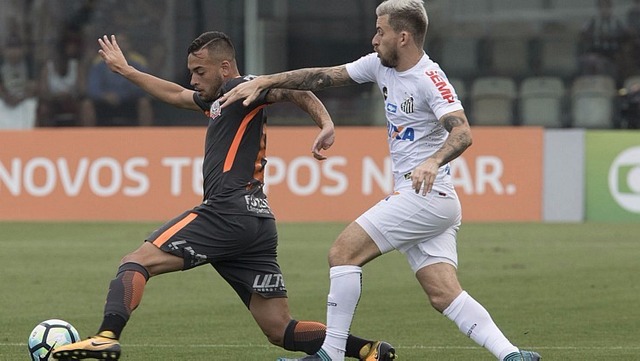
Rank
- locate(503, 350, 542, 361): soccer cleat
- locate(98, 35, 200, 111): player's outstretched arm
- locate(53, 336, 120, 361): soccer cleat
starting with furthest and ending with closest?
1. locate(98, 35, 200, 111): player's outstretched arm
2. locate(503, 350, 542, 361): soccer cleat
3. locate(53, 336, 120, 361): soccer cleat

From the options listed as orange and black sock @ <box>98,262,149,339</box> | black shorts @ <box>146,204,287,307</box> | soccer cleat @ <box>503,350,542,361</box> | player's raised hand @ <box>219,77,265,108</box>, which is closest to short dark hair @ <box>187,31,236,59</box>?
player's raised hand @ <box>219,77,265,108</box>

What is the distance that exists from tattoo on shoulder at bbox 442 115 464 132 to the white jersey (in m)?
0.12

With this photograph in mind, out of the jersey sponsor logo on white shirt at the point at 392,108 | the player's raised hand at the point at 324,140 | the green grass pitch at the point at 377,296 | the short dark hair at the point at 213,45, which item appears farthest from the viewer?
the green grass pitch at the point at 377,296

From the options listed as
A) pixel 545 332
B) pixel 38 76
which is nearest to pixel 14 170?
pixel 38 76

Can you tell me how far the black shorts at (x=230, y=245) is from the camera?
7.48 metres

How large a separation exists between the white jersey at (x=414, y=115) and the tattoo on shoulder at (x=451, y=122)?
12 cm

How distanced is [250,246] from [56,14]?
18.0 m

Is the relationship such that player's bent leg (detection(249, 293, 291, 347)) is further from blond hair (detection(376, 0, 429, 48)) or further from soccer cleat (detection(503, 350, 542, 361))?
blond hair (detection(376, 0, 429, 48))

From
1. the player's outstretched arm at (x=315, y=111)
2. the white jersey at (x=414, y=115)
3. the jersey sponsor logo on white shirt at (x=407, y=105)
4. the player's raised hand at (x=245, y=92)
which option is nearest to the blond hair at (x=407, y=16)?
the white jersey at (x=414, y=115)

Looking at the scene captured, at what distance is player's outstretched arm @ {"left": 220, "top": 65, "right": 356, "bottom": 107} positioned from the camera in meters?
7.52

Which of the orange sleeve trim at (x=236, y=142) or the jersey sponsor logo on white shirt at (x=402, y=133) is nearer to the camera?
the jersey sponsor logo on white shirt at (x=402, y=133)

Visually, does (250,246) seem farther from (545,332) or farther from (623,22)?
(623,22)

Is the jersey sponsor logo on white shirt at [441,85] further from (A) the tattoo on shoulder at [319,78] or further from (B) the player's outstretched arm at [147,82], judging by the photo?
(B) the player's outstretched arm at [147,82]

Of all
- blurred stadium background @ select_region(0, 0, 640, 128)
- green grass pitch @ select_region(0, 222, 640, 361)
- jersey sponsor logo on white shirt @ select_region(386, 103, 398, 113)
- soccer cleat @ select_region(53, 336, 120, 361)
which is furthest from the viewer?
blurred stadium background @ select_region(0, 0, 640, 128)
